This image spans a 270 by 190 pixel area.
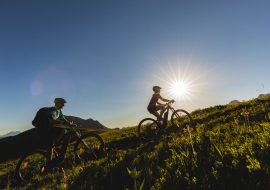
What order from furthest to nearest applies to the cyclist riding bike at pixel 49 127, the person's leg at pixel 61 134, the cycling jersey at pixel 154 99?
the cycling jersey at pixel 154 99, the person's leg at pixel 61 134, the cyclist riding bike at pixel 49 127

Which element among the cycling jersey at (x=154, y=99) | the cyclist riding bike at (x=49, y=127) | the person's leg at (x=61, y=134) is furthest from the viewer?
the cycling jersey at (x=154, y=99)

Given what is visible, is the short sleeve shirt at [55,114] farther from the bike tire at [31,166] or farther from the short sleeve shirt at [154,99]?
the short sleeve shirt at [154,99]

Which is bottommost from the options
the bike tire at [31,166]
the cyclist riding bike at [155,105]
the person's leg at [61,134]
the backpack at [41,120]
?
the bike tire at [31,166]

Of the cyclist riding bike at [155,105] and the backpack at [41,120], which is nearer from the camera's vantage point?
the backpack at [41,120]

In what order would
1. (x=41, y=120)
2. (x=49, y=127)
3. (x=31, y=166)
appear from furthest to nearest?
(x=31, y=166), (x=49, y=127), (x=41, y=120)

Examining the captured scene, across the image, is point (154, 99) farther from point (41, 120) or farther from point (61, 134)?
point (41, 120)

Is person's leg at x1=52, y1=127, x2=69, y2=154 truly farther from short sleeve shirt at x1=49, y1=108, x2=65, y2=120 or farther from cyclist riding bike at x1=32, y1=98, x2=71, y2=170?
short sleeve shirt at x1=49, y1=108, x2=65, y2=120

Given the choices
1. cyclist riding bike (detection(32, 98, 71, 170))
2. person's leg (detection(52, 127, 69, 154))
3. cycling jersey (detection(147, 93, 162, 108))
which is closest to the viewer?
cyclist riding bike (detection(32, 98, 71, 170))

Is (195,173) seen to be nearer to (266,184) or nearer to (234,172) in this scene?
(234,172)

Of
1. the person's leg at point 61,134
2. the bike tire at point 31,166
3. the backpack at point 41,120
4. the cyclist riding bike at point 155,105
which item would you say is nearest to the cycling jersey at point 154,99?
the cyclist riding bike at point 155,105

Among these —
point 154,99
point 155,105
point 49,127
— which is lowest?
point 49,127

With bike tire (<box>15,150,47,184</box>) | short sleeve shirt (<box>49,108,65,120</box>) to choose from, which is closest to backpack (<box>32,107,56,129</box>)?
short sleeve shirt (<box>49,108,65,120</box>)

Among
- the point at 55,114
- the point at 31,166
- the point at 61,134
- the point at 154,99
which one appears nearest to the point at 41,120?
the point at 55,114

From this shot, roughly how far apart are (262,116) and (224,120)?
1.60 metres
